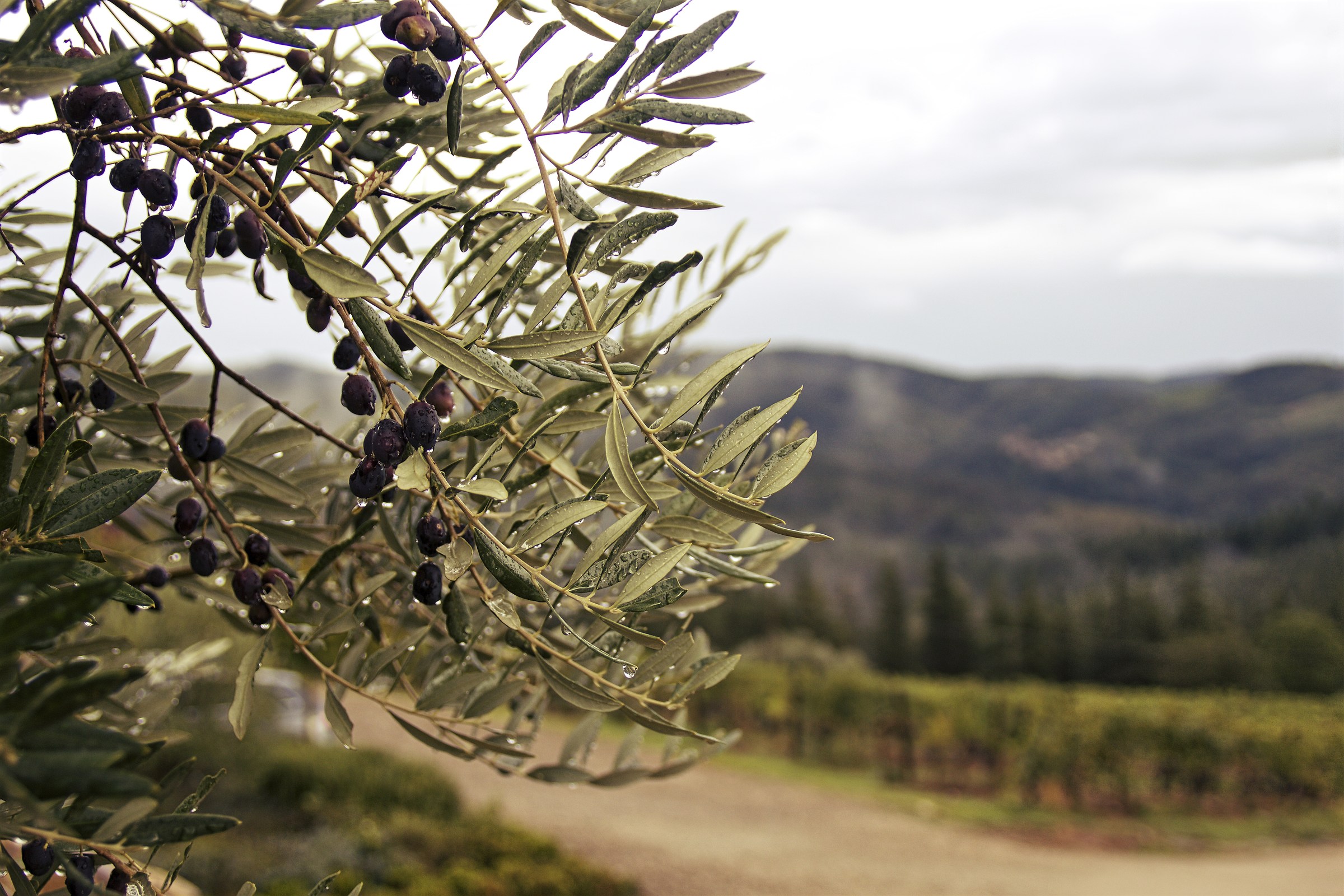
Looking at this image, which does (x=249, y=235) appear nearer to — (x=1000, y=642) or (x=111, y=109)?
(x=111, y=109)

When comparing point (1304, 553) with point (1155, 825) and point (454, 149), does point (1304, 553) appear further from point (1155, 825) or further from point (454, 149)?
point (454, 149)

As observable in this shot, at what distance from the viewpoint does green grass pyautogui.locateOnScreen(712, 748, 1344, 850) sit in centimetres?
1277

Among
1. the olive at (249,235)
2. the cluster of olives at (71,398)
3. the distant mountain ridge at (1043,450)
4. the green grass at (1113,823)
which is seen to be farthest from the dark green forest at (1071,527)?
the green grass at (1113,823)

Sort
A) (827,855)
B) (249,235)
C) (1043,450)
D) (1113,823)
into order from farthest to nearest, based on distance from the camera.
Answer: (1043,450) < (1113,823) < (827,855) < (249,235)

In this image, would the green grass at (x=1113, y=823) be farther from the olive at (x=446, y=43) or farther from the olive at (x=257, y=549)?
the olive at (x=446, y=43)

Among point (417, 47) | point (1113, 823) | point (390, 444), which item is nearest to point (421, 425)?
point (390, 444)

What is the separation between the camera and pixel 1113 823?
13.6 meters

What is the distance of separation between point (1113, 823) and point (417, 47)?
51.4 ft

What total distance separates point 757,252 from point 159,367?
0.86 m

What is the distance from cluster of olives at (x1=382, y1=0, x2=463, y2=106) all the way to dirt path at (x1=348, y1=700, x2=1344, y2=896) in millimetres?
8688

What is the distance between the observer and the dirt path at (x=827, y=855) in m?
10.4

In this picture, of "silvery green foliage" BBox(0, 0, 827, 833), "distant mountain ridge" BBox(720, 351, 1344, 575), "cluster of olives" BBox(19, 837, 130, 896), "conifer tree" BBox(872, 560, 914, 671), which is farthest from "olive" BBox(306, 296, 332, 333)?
"distant mountain ridge" BBox(720, 351, 1344, 575)

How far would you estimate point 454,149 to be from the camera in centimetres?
82

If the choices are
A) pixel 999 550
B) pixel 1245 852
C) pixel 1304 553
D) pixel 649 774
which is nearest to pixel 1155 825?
pixel 1245 852
